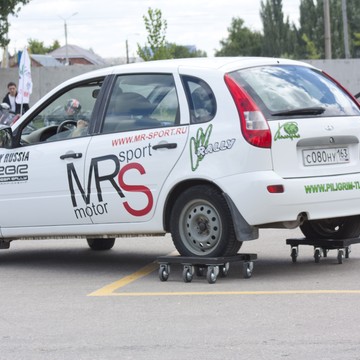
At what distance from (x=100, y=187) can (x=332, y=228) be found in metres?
2.10

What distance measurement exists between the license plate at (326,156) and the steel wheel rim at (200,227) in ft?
2.72

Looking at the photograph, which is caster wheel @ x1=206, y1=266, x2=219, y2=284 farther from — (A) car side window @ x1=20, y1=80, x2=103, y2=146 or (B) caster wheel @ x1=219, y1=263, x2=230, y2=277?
(A) car side window @ x1=20, y1=80, x2=103, y2=146

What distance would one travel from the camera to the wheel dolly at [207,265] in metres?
8.84

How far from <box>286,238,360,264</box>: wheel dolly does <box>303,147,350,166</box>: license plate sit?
879 mm

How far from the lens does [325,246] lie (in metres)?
9.92

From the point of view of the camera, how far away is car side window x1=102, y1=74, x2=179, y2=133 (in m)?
9.29

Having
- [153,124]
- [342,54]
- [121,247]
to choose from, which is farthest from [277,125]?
[342,54]

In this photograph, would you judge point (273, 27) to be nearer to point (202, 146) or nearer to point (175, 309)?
point (202, 146)

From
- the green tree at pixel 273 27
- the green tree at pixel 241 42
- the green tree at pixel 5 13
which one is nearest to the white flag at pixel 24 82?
the green tree at pixel 5 13

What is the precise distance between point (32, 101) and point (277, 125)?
82.9 ft

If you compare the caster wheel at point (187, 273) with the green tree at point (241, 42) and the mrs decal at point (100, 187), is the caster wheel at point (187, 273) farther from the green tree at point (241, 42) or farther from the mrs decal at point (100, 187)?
the green tree at point (241, 42)

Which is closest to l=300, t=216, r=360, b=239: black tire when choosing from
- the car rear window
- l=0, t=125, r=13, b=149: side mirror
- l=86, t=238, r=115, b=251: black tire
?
the car rear window

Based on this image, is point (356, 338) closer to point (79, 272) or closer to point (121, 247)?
point (79, 272)

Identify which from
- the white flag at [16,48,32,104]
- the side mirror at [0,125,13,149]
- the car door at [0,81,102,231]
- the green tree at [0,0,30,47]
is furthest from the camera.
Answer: the green tree at [0,0,30,47]
